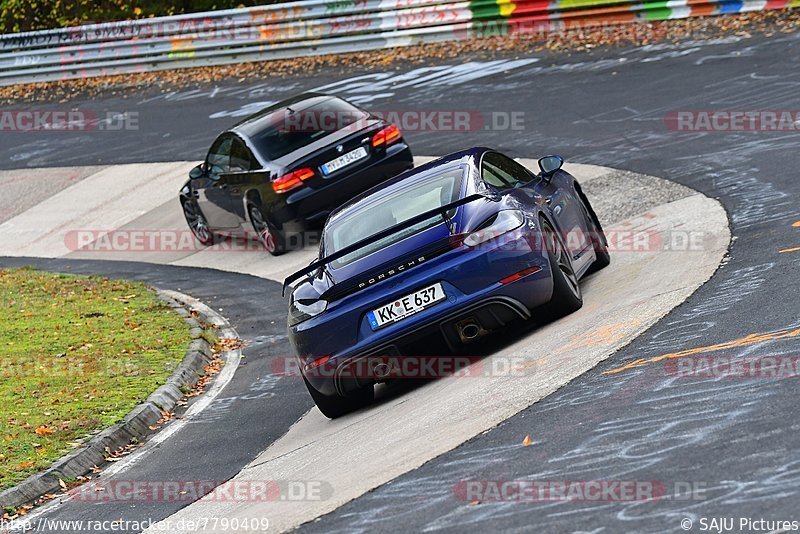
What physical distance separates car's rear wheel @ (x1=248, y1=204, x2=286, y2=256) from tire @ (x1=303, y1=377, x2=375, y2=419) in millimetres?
6715

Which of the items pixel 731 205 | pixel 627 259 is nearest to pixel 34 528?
pixel 627 259

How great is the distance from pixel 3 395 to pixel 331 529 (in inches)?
210

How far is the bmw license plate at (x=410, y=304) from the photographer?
26.3 ft

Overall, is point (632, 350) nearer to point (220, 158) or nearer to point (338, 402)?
point (338, 402)

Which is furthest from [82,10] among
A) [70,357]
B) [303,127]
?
[70,357]

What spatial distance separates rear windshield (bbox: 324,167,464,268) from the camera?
351 inches

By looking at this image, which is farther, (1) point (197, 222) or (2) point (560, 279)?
(1) point (197, 222)

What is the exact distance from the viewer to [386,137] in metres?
15.4

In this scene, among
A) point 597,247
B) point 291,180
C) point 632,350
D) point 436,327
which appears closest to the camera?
point 632,350

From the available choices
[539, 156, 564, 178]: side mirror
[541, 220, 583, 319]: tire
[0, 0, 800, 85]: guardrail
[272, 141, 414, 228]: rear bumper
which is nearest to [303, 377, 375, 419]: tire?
[541, 220, 583, 319]: tire

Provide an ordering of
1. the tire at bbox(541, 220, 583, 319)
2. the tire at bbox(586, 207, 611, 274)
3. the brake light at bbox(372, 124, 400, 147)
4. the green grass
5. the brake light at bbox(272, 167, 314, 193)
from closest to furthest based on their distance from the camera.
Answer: the tire at bbox(541, 220, 583, 319), the green grass, the tire at bbox(586, 207, 611, 274), the brake light at bbox(272, 167, 314, 193), the brake light at bbox(372, 124, 400, 147)

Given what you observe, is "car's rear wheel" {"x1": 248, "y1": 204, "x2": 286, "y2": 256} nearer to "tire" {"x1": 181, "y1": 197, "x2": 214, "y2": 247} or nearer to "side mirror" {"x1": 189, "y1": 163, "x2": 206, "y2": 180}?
"side mirror" {"x1": 189, "y1": 163, "x2": 206, "y2": 180}

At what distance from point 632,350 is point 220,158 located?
9.42 m

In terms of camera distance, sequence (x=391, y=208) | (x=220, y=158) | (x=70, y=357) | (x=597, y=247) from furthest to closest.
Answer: (x=220, y=158)
(x=70, y=357)
(x=597, y=247)
(x=391, y=208)
